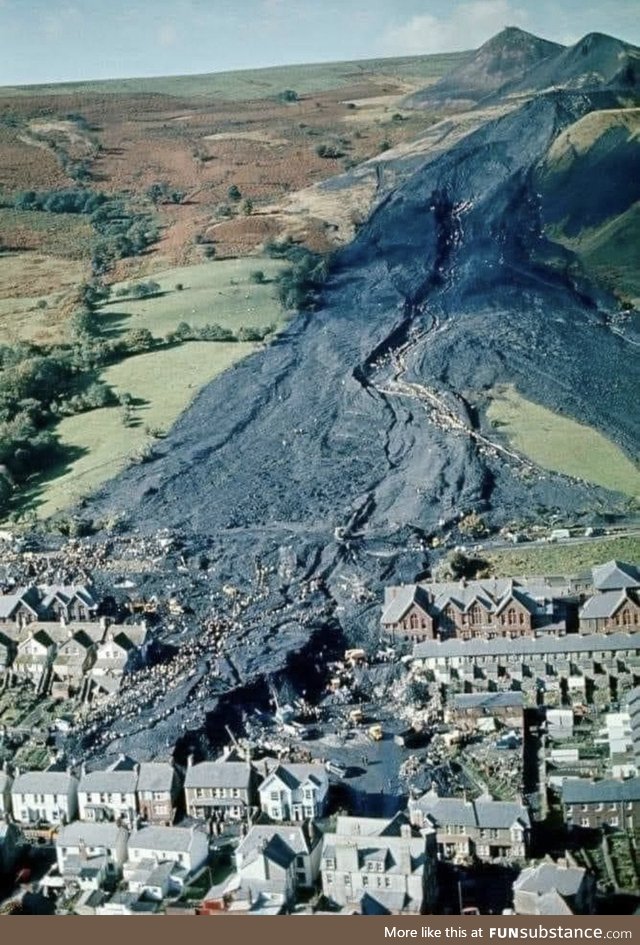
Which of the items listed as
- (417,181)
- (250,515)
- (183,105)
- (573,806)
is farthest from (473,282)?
(573,806)

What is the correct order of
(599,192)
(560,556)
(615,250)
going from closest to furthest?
(560,556) < (615,250) < (599,192)

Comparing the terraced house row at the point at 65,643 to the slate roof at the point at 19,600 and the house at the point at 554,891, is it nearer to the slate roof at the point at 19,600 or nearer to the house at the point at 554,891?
the slate roof at the point at 19,600

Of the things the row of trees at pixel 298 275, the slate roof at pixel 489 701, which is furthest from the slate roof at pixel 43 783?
the row of trees at pixel 298 275

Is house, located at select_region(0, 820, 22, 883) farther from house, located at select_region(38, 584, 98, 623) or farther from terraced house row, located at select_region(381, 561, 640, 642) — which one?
terraced house row, located at select_region(381, 561, 640, 642)

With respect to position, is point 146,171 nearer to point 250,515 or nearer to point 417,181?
point 417,181

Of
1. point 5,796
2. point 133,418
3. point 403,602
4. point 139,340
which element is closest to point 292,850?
point 5,796

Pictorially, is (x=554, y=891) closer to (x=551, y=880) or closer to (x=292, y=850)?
(x=551, y=880)
